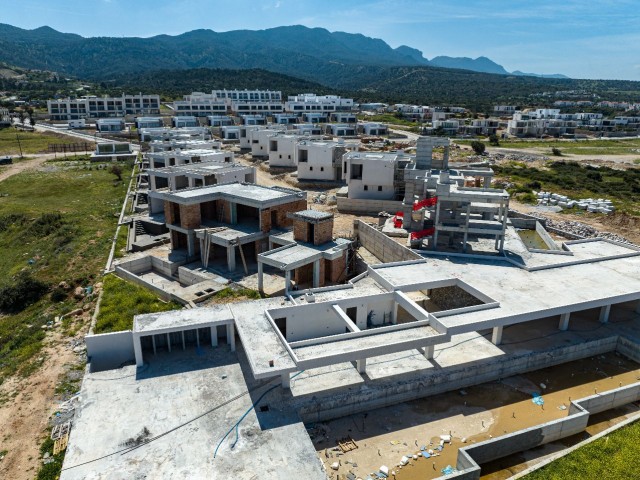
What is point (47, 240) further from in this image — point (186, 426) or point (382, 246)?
point (186, 426)

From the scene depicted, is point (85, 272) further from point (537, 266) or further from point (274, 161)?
point (274, 161)

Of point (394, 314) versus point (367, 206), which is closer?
point (394, 314)

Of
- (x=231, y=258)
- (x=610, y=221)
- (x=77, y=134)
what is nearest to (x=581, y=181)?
(x=610, y=221)

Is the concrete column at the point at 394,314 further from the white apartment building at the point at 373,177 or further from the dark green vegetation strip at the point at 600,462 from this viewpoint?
the white apartment building at the point at 373,177

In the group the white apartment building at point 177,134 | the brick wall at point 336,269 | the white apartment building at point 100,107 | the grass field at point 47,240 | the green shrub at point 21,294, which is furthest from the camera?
the white apartment building at point 100,107

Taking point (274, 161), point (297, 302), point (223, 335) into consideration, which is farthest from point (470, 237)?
point (274, 161)

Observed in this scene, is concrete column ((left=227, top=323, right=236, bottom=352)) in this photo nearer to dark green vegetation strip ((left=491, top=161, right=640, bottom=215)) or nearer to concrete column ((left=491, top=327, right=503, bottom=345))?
concrete column ((left=491, top=327, right=503, bottom=345))

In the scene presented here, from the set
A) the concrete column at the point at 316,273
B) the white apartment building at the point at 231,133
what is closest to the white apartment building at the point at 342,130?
the white apartment building at the point at 231,133
